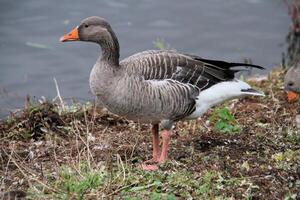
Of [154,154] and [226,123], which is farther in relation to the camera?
[226,123]

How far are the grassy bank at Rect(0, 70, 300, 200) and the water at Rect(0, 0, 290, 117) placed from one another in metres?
2.78

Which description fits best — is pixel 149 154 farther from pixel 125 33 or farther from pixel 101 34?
pixel 125 33

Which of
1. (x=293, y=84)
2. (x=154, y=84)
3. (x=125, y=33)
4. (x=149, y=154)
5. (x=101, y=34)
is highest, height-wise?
(x=101, y=34)

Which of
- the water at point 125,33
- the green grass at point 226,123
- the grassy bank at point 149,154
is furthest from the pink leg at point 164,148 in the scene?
the water at point 125,33

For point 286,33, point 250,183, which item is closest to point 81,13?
point 286,33

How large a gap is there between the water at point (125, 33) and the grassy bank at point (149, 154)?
9.12 feet

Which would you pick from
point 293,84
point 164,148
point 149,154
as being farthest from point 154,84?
point 293,84

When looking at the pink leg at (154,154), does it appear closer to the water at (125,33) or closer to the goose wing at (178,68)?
the goose wing at (178,68)

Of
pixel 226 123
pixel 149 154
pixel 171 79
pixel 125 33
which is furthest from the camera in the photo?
pixel 125 33

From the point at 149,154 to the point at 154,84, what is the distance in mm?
859

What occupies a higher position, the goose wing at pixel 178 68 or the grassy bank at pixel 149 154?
the goose wing at pixel 178 68

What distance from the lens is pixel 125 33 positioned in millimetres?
13180

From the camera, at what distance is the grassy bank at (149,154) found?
19.5ft

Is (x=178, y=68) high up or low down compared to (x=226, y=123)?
up
